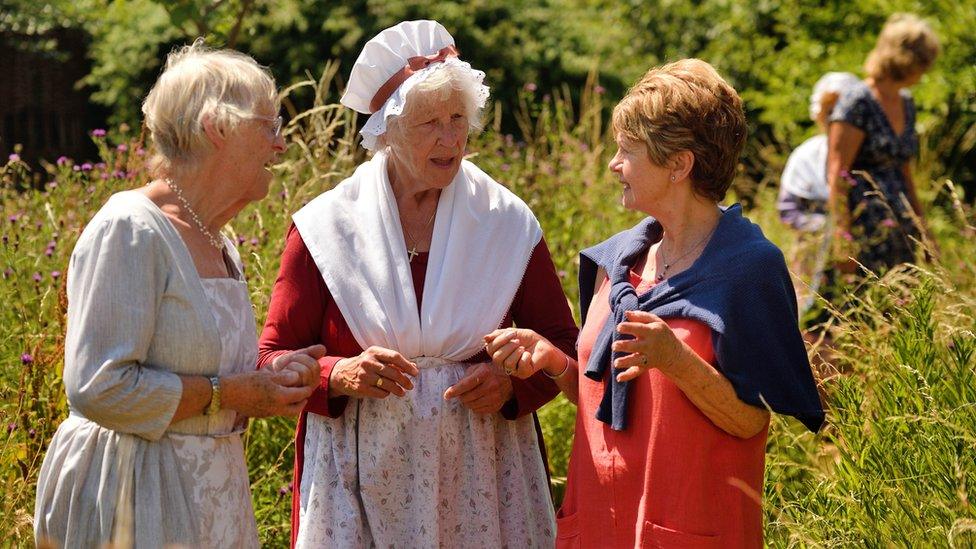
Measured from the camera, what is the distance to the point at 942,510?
2.88 meters

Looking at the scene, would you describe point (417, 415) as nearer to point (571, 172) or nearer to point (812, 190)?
point (571, 172)

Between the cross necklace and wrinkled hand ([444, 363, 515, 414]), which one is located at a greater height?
the cross necklace

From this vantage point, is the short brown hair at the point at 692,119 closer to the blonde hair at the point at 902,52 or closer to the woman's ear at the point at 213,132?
the woman's ear at the point at 213,132

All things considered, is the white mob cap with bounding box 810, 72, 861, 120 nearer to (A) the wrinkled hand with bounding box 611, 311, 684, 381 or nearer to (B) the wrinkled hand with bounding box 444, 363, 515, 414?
(B) the wrinkled hand with bounding box 444, 363, 515, 414

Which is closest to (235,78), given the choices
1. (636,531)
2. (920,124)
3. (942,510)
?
(636,531)

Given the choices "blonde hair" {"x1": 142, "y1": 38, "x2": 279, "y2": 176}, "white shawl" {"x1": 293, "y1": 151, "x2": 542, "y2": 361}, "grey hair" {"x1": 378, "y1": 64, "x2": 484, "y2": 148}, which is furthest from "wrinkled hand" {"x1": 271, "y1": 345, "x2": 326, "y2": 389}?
"grey hair" {"x1": 378, "y1": 64, "x2": 484, "y2": 148}

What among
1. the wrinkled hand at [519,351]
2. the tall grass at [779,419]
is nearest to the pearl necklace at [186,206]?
the wrinkled hand at [519,351]

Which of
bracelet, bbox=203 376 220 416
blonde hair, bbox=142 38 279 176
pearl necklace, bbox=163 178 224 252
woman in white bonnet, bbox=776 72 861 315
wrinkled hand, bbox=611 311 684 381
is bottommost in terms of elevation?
woman in white bonnet, bbox=776 72 861 315

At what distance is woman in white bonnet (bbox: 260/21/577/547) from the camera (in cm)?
328

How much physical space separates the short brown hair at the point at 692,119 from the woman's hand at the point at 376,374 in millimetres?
788

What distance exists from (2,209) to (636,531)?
10.2ft

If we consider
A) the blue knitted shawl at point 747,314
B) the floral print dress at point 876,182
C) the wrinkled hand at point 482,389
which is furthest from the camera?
the floral print dress at point 876,182

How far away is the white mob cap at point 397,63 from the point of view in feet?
11.0

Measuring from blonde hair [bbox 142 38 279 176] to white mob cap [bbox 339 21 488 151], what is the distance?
0.41 metres
